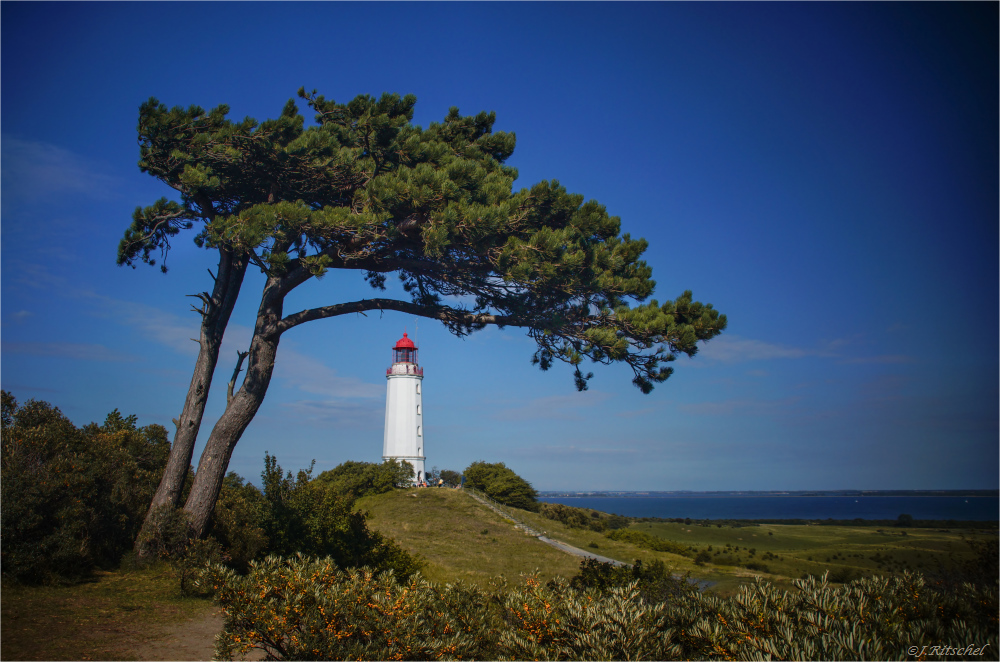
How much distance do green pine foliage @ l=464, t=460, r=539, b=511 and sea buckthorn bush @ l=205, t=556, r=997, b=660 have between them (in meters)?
37.4

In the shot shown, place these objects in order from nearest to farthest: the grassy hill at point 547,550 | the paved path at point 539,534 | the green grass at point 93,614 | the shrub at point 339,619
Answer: the shrub at point 339,619 → the green grass at point 93,614 → the grassy hill at point 547,550 → the paved path at point 539,534

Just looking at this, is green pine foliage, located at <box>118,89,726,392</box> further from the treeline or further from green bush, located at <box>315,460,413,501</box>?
green bush, located at <box>315,460,413,501</box>

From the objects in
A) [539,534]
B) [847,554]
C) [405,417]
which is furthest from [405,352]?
[847,554]

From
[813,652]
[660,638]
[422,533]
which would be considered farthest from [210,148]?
[422,533]

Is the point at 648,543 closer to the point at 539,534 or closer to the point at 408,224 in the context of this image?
the point at 539,534

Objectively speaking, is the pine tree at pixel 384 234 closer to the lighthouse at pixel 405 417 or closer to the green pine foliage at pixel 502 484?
the lighthouse at pixel 405 417

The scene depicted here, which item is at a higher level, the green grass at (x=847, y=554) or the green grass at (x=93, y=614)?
the green grass at (x=93, y=614)

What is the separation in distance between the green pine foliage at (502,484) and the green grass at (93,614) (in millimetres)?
33548

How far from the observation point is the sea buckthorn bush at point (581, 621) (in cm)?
354

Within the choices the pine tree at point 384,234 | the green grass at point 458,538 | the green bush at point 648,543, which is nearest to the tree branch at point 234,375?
the pine tree at point 384,234

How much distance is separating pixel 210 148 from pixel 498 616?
929cm

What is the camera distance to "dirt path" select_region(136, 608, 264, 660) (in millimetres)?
6234

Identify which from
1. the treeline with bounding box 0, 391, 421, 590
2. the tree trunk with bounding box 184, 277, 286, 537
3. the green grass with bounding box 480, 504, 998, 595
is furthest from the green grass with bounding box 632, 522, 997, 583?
the tree trunk with bounding box 184, 277, 286, 537

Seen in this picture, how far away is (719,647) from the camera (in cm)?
380
